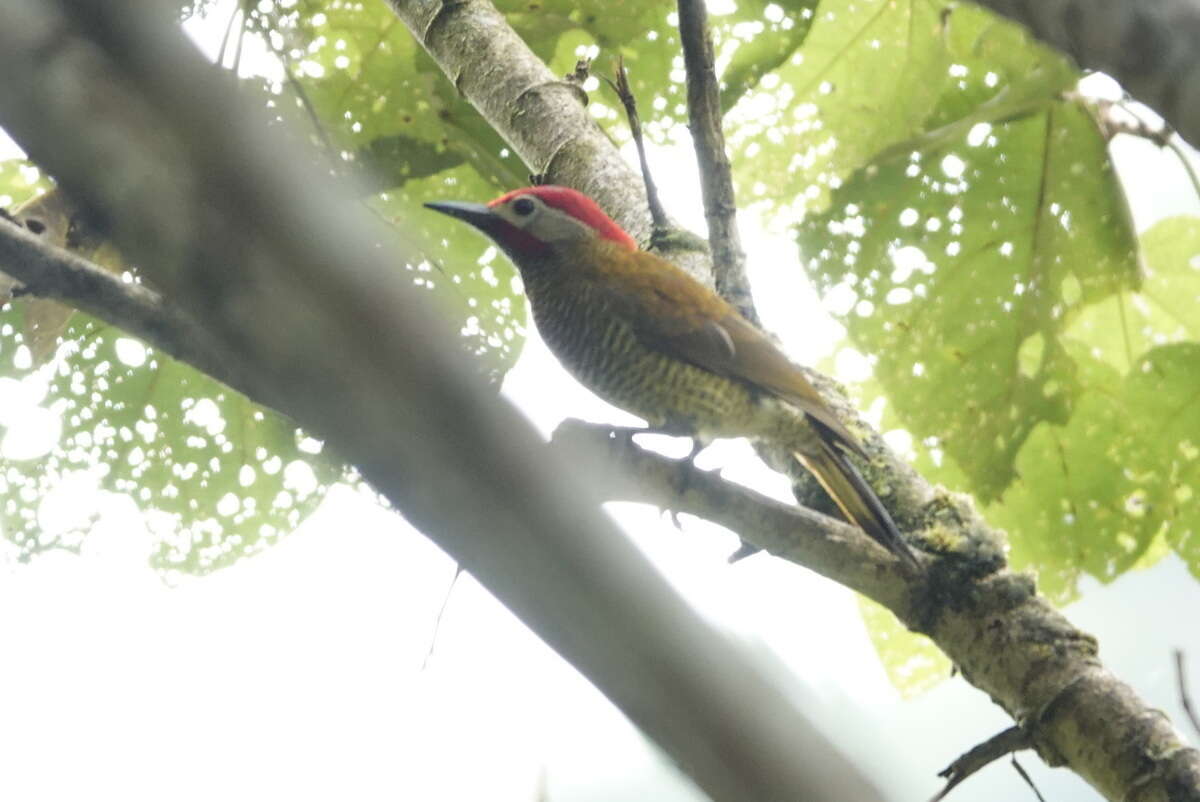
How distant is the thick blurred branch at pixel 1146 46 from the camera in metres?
0.69

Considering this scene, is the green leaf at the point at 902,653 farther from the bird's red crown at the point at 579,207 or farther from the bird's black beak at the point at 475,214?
the bird's black beak at the point at 475,214

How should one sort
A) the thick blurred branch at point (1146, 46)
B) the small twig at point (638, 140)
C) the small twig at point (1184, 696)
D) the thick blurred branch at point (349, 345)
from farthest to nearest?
the small twig at point (638, 140), the small twig at point (1184, 696), the thick blurred branch at point (1146, 46), the thick blurred branch at point (349, 345)

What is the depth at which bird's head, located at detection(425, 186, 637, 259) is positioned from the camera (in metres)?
2.39

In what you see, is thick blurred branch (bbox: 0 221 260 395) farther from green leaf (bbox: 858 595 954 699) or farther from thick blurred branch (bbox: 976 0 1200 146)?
green leaf (bbox: 858 595 954 699)

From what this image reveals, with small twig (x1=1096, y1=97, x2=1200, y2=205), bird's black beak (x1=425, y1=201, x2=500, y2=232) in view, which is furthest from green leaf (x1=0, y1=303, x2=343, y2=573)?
small twig (x1=1096, y1=97, x2=1200, y2=205)

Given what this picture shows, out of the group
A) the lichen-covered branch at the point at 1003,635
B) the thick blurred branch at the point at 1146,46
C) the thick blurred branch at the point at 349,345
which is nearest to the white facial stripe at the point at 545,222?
the lichen-covered branch at the point at 1003,635

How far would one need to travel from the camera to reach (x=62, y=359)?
2438 mm

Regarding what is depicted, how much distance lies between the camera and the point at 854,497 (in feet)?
6.32

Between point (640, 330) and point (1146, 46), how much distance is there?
5.63ft

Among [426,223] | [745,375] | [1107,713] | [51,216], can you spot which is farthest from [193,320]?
[426,223]

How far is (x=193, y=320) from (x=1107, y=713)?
56.5 inches

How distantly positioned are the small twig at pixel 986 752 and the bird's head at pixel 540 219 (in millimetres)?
1250

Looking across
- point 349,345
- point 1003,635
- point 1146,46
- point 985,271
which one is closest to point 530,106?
point 985,271

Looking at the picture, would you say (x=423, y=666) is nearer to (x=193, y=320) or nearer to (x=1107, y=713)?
(x=1107, y=713)
